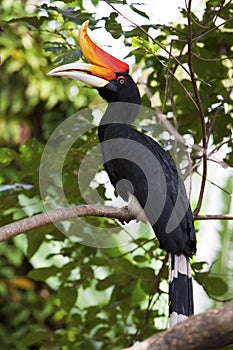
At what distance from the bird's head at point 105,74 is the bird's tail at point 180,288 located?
2.89 ft

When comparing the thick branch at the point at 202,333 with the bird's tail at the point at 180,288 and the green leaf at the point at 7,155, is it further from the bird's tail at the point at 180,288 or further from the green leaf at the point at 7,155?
the green leaf at the point at 7,155

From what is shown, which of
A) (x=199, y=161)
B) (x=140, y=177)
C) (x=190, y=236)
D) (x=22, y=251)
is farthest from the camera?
(x=22, y=251)

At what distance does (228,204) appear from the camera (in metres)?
4.78

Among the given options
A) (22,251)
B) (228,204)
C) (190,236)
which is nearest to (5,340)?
(22,251)

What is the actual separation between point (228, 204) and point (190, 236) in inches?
88.5

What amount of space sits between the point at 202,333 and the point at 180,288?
1100mm

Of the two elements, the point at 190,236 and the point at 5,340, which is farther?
the point at 5,340

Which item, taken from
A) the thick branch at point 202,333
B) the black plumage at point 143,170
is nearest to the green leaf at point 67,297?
the black plumage at point 143,170

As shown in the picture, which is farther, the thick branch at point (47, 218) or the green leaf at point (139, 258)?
the green leaf at point (139, 258)

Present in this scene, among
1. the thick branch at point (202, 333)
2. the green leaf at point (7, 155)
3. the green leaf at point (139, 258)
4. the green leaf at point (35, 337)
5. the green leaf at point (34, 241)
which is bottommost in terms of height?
the green leaf at point (35, 337)

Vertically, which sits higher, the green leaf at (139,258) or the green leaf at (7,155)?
the green leaf at (7,155)

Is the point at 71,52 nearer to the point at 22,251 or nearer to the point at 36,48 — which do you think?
the point at 36,48

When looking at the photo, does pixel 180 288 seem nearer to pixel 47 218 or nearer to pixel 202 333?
pixel 47 218

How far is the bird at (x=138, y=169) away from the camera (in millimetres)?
2564
